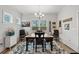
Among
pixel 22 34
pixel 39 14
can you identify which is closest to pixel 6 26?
pixel 22 34

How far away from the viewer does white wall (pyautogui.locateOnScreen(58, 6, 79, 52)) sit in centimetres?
354

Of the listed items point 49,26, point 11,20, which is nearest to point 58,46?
point 49,26

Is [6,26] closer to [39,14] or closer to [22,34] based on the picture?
[22,34]

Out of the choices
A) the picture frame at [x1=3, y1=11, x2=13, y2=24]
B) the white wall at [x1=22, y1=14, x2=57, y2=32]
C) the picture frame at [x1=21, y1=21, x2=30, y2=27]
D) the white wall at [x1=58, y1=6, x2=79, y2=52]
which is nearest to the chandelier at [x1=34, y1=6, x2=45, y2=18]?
the white wall at [x1=22, y1=14, x2=57, y2=32]

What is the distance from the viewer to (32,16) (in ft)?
12.9

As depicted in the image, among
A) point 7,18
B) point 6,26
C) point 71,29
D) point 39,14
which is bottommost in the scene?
point 71,29

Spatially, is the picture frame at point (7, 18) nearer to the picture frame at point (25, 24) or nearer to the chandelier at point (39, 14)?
the picture frame at point (25, 24)

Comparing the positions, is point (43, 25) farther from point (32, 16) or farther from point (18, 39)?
point (18, 39)

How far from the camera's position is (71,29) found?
3.98 metres

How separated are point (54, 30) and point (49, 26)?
10.7 inches

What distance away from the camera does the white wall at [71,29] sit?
11.6 feet

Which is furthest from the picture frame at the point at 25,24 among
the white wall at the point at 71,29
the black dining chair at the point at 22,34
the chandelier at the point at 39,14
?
the white wall at the point at 71,29

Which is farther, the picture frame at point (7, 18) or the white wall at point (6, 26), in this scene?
the picture frame at point (7, 18)

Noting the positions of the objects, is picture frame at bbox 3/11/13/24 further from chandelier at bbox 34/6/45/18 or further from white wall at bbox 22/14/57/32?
chandelier at bbox 34/6/45/18
